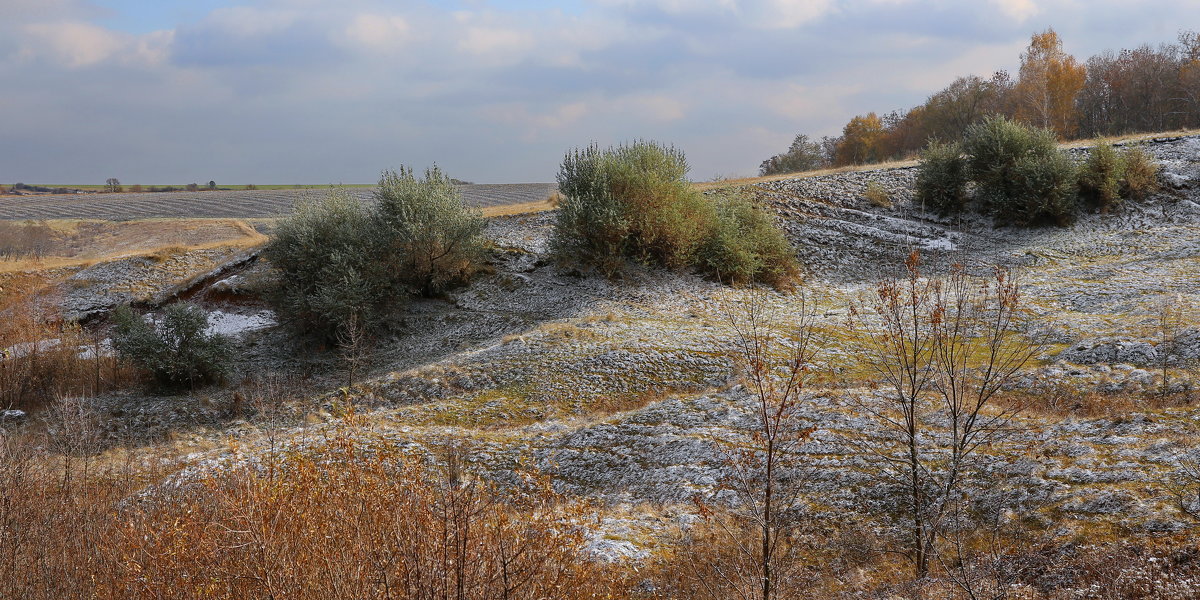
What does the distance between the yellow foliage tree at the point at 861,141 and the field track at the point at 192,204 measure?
Result: 84.0 feet

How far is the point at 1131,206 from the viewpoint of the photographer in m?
24.4

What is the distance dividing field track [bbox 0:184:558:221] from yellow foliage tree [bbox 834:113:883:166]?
84.0 feet

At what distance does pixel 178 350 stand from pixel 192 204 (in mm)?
43710

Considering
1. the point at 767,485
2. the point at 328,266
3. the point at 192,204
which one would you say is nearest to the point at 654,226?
the point at 328,266

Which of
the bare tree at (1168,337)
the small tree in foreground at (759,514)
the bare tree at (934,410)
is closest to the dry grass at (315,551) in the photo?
the small tree in foreground at (759,514)

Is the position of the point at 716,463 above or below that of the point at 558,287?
below

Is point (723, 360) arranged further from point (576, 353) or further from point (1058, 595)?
point (1058, 595)

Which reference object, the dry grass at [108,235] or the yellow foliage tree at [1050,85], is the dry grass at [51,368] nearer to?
the dry grass at [108,235]

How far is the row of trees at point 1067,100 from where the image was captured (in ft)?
147

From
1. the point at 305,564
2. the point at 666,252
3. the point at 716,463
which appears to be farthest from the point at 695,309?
the point at 305,564

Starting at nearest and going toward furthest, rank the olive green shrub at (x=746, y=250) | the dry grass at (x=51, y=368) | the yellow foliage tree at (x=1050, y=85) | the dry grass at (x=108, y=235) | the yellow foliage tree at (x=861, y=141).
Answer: the dry grass at (x=51, y=368)
the olive green shrub at (x=746, y=250)
the dry grass at (x=108, y=235)
the yellow foliage tree at (x=1050, y=85)
the yellow foliage tree at (x=861, y=141)

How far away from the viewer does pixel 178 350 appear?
1753cm

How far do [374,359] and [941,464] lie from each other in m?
14.4

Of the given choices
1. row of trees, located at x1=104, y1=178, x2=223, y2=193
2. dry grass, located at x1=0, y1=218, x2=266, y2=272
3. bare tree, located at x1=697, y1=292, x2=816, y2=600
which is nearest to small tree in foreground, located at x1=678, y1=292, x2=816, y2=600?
bare tree, located at x1=697, y1=292, x2=816, y2=600
